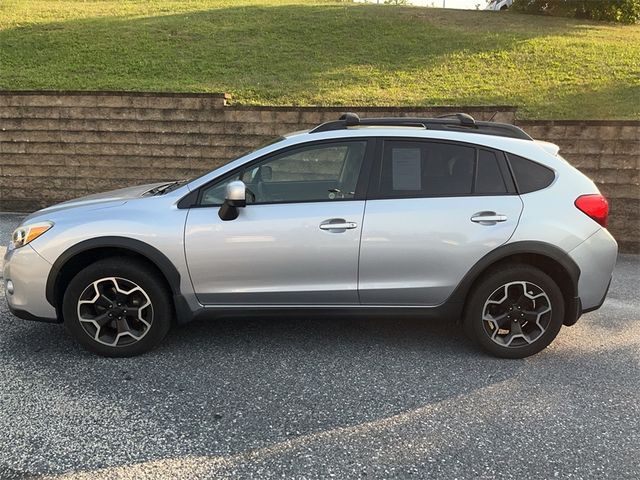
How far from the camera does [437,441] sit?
9.19 ft

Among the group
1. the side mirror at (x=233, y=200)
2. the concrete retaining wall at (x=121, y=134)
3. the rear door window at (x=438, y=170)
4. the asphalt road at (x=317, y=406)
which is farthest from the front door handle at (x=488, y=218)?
the concrete retaining wall at (x=121, y=134)

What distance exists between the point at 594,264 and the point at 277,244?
224cm

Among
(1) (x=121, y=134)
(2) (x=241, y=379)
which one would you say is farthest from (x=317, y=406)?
(1) (x=121, y=134)

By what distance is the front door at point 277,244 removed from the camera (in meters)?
3.56

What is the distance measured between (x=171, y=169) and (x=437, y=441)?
6.18 meters

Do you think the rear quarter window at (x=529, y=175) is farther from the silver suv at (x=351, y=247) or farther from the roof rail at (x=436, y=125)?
the roof rail at (x=436, y=125)

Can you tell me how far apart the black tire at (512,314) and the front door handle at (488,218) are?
35 centimetres

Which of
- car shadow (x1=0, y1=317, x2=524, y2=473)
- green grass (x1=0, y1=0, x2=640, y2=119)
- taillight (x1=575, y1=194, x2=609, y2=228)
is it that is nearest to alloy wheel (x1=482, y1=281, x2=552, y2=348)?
car shadow (x1=0, y1=317, x2=524, y2=473)

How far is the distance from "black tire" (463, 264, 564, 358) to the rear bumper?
0.19 m

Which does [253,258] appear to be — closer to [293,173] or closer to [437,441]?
[293,173]

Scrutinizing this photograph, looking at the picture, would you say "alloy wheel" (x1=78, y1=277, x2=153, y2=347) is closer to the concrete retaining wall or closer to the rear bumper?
the rear bumper

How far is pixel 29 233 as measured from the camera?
11.8ft

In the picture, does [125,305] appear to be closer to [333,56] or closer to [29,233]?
[29,233]

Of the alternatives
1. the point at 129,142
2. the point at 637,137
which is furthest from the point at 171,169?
the point at 637,137
